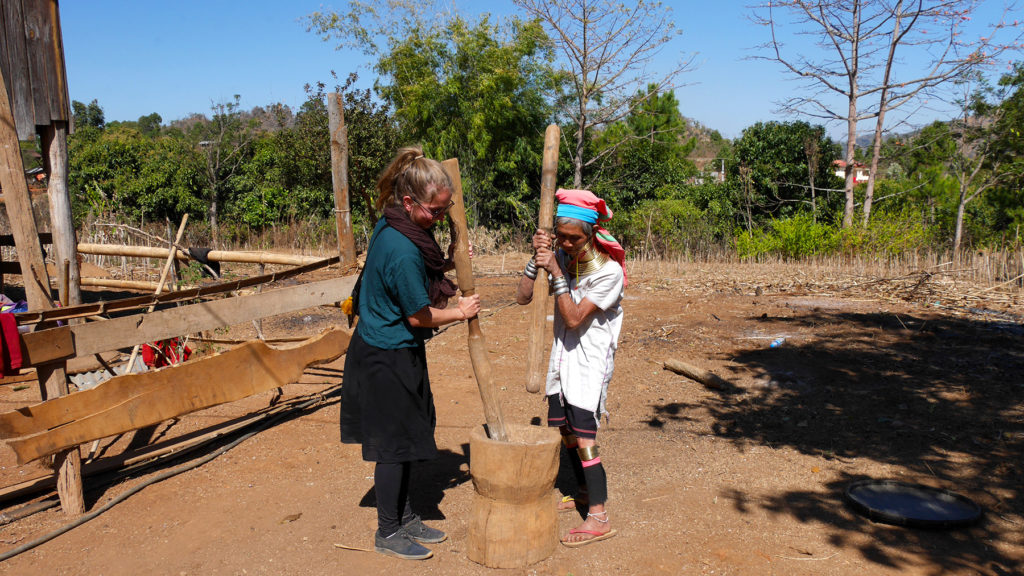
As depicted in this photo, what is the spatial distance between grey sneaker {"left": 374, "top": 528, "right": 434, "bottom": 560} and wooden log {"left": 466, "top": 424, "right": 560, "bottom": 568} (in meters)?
0.21

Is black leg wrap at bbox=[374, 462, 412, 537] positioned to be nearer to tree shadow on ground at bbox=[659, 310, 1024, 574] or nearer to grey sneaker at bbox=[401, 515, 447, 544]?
grey sneaker at bbox=[401, 515, 447, 544]

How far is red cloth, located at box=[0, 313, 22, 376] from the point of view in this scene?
9.61 ft

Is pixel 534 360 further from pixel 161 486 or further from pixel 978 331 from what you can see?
pixel 978 331

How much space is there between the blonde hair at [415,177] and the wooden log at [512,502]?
109 centimetres

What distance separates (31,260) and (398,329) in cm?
229

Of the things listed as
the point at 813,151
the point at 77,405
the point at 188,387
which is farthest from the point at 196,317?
the point at 813,151

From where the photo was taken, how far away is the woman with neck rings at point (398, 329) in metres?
2.72

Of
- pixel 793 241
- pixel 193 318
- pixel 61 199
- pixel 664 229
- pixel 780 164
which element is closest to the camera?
pixel 193 318

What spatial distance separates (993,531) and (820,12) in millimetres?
16553

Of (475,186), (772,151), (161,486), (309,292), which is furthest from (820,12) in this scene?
(161,486)

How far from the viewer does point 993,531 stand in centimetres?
315

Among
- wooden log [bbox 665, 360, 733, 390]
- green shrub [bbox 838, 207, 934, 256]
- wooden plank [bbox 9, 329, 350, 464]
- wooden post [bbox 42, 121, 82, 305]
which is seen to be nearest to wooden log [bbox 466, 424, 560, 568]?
wooden plank [bbox 9, 329, 350, 464]

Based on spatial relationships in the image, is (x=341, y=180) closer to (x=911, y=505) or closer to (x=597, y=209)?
(x=597, y=209)

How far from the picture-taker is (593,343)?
3.04 meters
